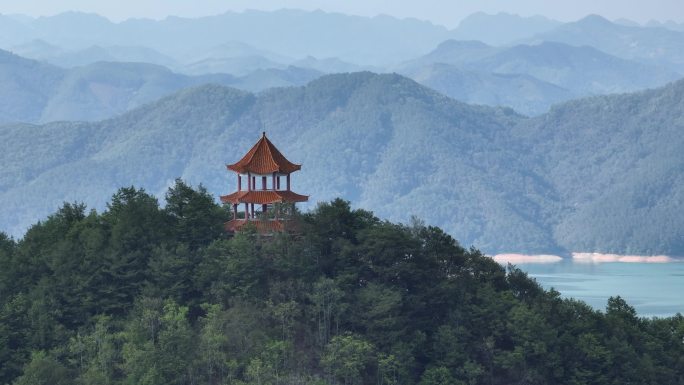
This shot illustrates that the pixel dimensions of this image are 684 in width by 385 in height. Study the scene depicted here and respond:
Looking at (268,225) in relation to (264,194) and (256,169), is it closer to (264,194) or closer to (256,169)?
(264,194)

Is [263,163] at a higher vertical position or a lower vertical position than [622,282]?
lower

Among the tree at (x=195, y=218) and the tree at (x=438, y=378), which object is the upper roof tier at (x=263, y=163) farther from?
the tree at (x=438, y=378)

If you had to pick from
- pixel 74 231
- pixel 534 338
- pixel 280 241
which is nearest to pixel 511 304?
pixel 534 338

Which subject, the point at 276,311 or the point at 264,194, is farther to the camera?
the point at 264,194

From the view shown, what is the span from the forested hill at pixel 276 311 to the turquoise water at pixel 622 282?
138ft

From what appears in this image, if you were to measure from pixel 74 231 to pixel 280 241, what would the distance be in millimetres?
9079

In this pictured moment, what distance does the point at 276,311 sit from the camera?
60594 millimetres

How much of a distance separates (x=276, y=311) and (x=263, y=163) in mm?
7004

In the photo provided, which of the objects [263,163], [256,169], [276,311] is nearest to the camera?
[276,311]

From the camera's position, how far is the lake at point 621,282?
394 feet

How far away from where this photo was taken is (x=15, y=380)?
191ft

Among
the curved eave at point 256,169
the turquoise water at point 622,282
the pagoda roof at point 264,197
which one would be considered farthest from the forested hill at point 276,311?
the turquoise water at point 622,282

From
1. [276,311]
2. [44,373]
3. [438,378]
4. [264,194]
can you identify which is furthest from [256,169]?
[44,373]

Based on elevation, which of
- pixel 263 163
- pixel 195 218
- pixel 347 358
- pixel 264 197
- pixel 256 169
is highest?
pixel 263 163
